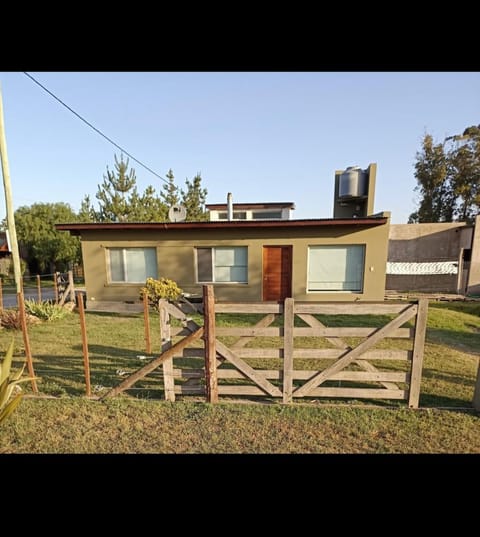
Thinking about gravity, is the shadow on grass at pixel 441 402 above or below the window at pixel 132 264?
below

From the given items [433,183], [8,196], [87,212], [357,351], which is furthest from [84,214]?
[433,183]

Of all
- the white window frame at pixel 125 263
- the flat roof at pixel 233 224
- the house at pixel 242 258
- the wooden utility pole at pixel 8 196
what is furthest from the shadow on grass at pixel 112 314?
the flat roof at pixel 233 224

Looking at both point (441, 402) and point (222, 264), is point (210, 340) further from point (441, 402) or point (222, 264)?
point (222, 264)

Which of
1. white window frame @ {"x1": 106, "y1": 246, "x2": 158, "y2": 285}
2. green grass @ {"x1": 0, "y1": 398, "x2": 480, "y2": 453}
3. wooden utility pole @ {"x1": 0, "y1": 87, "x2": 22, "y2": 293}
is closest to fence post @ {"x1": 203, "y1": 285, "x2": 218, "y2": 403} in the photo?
green grass @ {"x1": 0, "y1": 398, "x2": 480, "y2": 453}

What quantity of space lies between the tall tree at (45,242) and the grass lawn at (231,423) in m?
23.8

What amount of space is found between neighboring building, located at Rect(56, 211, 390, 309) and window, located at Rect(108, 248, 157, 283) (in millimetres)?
37

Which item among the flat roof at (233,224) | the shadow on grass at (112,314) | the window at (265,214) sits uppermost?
the window at (265,214)

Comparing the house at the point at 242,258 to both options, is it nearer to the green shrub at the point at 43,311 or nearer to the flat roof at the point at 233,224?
the flat roof at the point at 233,224

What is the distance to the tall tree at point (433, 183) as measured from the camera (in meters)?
24.7

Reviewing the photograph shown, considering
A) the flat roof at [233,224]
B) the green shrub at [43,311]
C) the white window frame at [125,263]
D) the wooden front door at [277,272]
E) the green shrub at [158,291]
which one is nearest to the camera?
the green shrub at [43,311]
